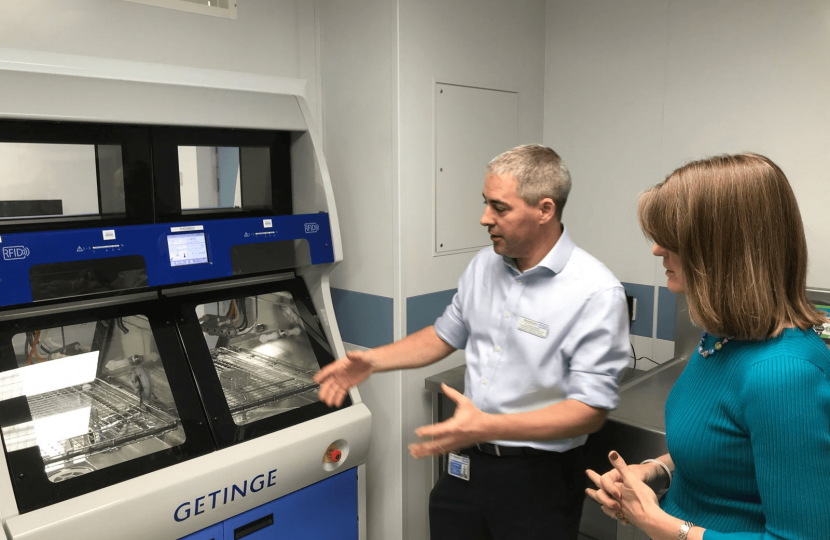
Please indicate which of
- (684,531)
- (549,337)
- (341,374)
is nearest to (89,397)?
(341,374)

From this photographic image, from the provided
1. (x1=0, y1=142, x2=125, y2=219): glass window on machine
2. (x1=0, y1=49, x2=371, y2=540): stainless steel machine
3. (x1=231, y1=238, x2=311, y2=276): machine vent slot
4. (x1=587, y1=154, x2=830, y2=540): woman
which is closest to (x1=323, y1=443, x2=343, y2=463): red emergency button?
(x1=0, y1=49, x2=371, y2=540): stainless steel machine

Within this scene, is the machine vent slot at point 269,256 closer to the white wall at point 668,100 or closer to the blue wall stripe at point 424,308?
the blue wall stripe at point 424,308

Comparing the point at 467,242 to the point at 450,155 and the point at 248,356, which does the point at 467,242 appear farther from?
the point at 248,356

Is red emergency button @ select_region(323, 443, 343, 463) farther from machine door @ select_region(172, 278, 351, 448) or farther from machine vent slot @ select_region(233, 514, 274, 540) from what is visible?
machine vent slot @ select_region(233, 514, 274, 540)

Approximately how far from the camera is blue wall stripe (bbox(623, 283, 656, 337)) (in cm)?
290

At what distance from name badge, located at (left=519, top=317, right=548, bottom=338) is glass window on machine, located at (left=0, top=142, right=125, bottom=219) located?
1263 millimetres

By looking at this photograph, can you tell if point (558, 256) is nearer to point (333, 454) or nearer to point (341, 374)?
point (341, 374)

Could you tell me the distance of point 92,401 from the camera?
190 cm

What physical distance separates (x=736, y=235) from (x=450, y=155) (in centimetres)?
168

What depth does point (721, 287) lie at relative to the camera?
111cm

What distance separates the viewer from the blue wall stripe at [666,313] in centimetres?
281

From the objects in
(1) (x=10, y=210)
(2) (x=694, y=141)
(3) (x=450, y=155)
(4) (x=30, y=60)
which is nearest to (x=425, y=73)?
(3) (x=450, y=155)

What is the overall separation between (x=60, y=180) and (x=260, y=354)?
86 cm

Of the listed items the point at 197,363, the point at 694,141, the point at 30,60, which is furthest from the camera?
the point at 694,141
